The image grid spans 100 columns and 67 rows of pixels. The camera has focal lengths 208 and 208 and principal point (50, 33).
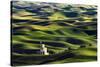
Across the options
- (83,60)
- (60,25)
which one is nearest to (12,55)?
(60,25)

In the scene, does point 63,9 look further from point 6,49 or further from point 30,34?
point 6,49

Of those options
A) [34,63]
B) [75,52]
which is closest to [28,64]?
[34,63]

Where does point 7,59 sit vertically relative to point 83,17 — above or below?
below

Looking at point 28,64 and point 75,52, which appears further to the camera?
point 75,52

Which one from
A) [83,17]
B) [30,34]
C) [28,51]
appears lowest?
[28,51]

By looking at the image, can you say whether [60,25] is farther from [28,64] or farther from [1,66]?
[1,66]

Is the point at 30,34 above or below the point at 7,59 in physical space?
above
